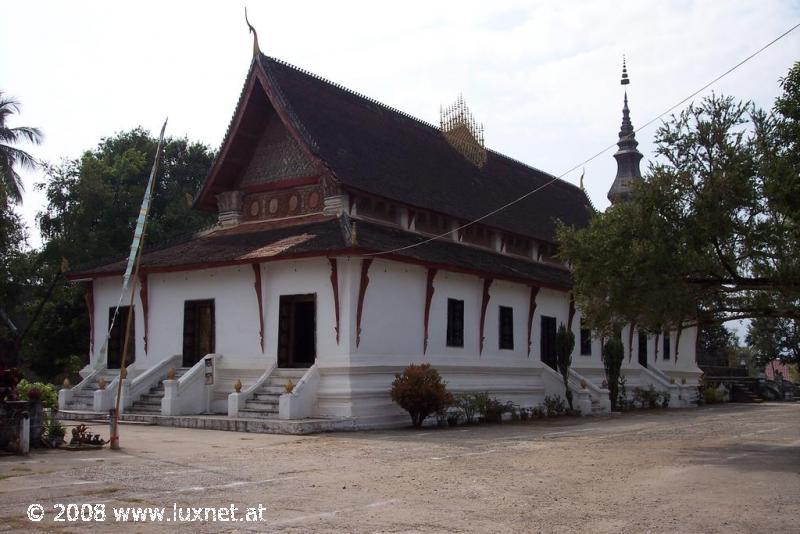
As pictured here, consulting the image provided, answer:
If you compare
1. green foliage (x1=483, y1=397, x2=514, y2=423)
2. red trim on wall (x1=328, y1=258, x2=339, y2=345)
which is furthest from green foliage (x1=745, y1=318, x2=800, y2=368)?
red trim on wall (x1=328, y1=258, x2=339, y2=345)

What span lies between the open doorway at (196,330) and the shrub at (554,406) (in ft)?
32.0

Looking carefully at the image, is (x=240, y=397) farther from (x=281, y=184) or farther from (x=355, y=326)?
(x=281, y=184)

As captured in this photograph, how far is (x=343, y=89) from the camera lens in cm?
2517

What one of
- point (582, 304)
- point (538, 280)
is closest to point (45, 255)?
point (538, 280)

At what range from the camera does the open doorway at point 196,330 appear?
21.0m

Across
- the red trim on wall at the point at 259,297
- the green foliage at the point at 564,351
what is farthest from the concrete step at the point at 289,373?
the green foliage at the point at 564,351

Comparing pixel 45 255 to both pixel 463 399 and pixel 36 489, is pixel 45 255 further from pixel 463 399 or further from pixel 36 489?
pixel 36 489

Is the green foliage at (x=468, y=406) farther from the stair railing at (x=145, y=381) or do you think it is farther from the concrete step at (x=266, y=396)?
the stair railing at (x=145, y=381)

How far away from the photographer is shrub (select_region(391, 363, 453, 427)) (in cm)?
1781

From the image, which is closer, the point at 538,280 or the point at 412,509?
the point at 412,509

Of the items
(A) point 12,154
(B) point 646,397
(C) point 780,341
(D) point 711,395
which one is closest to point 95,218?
(A) point 12,154

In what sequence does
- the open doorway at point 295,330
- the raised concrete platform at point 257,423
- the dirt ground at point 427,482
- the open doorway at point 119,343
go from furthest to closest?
1. the open doorway at point 119,343
2. the open doorway at point 295,330
3. the raised concrete platform at point 257,423
4. the dirt ground at point 427,482

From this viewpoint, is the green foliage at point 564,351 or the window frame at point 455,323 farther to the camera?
the green foliage at point 564,351

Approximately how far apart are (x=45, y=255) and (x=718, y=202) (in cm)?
2762
